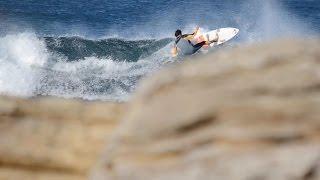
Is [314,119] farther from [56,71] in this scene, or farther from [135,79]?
[56,71]

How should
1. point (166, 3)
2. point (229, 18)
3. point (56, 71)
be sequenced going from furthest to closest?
point (166, 3)
point (229, 18)
point (56, 71)

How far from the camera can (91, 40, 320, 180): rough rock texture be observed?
7911 millimetres

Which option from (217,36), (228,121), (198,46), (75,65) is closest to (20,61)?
(75,65)

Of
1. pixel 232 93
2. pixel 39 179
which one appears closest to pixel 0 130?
pixel 39 179

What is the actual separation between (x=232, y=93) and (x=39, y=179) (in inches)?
193

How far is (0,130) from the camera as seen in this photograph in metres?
12.6

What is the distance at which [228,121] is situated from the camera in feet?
27.0

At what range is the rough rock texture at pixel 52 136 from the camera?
39.0 ft

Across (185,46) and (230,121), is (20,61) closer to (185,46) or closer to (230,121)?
(185,46)

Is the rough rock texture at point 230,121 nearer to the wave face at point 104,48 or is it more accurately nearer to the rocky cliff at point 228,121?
the rocky cliff at point 228,121

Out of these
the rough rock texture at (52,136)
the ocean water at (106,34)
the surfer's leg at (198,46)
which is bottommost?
the ocean water at (106,34)

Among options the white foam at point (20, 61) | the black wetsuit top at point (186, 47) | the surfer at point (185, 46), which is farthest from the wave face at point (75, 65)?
the black wetsuit top at point (186, 47)

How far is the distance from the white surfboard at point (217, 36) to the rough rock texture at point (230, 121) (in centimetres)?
3261

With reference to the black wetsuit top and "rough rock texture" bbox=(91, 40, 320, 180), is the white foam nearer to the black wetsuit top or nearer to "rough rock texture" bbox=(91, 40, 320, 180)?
the black wetsuit top
